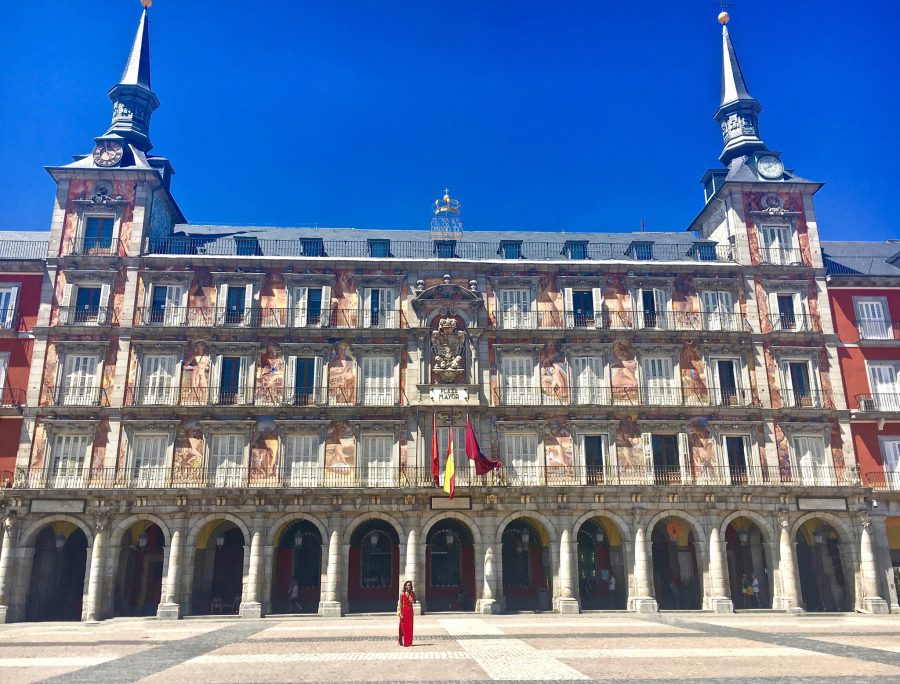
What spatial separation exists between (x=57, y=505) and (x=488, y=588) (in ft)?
69.9

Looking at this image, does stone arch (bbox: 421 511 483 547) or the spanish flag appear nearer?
the spanish flag

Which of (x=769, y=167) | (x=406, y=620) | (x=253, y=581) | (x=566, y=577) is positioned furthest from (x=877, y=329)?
(x=253, y=581)

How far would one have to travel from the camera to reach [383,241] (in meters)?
42.0

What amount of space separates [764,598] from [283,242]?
33479 millimetres

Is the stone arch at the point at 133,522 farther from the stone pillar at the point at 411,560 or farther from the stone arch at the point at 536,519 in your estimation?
the stone arch at the point at 536,519

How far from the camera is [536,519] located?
121 feet

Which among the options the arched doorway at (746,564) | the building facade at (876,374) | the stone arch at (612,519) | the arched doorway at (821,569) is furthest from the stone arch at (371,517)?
the building facade at (876,374)

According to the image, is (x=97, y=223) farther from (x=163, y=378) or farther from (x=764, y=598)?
(x=764, y=598)

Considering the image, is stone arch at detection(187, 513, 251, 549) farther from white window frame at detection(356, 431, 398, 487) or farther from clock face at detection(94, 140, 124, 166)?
clock face at detection(94, 140, 124, 166)

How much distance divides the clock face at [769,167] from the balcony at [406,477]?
56.9 feet

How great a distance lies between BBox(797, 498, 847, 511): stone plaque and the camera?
37.0 meters

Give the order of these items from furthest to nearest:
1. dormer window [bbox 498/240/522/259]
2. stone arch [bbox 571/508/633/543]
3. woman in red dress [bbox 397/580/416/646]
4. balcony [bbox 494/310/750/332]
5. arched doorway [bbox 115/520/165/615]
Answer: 1. dormer window [bbox 498/240/522/259]
2. balcony [bbox 494/310/750/332]
3. arched doorway [bbox 115/520/165/615]
4. stone arch [bbox 571/508/633/543]
5. woman in red dress [bbox 397/580/416/646]

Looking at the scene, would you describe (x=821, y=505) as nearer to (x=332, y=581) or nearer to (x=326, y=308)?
(x=332, y=581)

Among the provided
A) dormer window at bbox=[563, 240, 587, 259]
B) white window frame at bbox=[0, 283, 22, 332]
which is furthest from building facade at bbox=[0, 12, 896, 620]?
white window frame at bbox=[0, 283, 22, 332]
